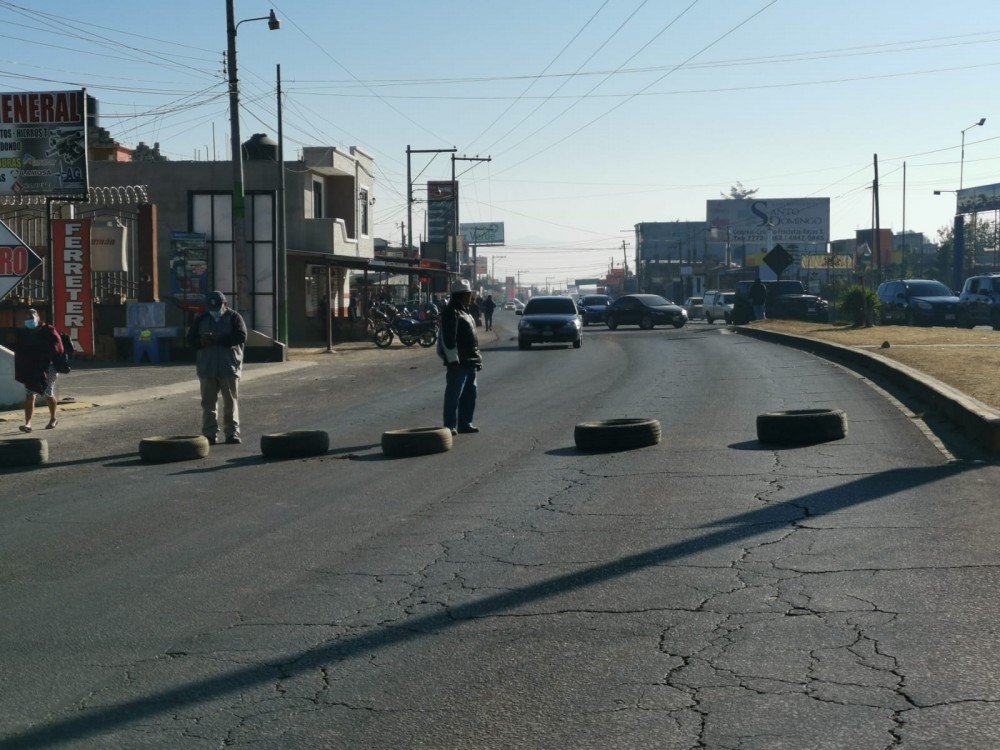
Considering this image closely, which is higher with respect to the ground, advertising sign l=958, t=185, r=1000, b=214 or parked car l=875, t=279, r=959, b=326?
advertising sign l=958, t=185, r=1000, b=214

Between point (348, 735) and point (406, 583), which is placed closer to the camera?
point (348, 735)

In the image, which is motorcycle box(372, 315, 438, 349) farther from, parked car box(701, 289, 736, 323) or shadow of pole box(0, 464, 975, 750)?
shadow of pole box(0, 464, 975, 750)

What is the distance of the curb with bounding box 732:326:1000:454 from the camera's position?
1209 centimetres

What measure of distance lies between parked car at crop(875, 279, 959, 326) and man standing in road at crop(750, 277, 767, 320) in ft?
14.0

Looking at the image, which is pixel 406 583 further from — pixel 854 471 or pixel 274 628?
pixel 854 471

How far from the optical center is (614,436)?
13109 millimetres

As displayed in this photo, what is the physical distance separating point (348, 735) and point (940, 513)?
556 centimetres

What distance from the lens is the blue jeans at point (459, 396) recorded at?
1491 centimetres

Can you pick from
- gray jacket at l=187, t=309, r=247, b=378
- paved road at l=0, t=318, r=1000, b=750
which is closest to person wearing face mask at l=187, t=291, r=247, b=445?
gray jacket at l=187, t=309, r=247, b=378

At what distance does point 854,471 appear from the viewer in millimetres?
11031

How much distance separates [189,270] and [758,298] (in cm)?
2242

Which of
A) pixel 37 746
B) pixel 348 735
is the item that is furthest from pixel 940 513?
pixel 37 746

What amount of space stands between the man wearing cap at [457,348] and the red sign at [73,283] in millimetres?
12970

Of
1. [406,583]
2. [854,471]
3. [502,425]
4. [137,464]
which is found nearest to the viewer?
[406,583]
